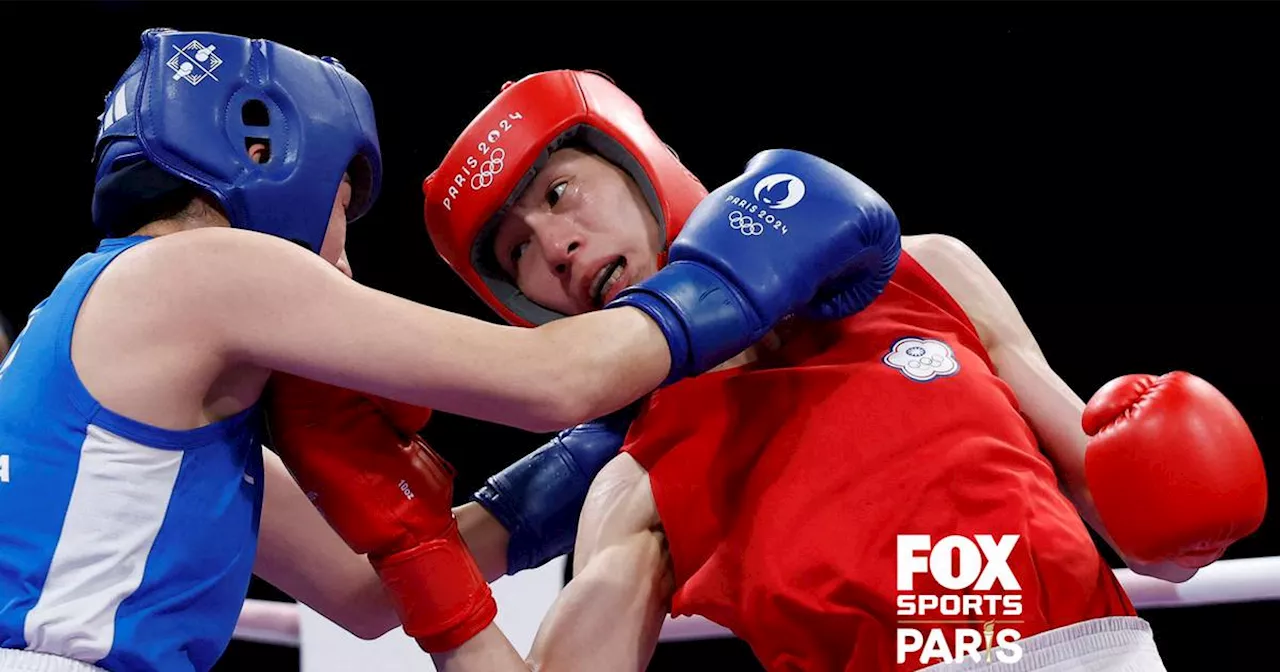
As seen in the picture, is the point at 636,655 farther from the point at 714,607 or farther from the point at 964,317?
the point at 964,317

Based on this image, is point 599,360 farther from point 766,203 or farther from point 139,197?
point 139,197

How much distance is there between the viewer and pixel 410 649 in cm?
302

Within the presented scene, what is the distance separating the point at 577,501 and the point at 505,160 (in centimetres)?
59

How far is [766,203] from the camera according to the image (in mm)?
1743

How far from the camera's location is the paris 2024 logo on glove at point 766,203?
170cm

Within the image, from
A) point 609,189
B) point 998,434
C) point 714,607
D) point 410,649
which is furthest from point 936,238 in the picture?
point 410,649

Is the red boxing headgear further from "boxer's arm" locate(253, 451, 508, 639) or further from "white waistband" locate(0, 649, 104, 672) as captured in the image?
"white waistband" locate(0, 649, 104, 672)

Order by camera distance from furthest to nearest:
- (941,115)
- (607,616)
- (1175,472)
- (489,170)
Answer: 1. (941,115)
2. (489,170)
3. (607,616)
4. (1175,472)

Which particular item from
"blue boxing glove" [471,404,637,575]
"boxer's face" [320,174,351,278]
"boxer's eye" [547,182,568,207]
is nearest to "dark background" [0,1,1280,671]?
"blue boxing glove" [471,404,637,575]

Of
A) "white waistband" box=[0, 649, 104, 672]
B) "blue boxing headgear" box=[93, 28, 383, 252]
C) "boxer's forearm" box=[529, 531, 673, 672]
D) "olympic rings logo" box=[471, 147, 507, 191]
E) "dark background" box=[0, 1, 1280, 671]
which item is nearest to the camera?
"white waistband" box=[0, 649, 104, 672]

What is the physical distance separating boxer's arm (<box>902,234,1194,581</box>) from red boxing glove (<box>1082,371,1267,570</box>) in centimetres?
16

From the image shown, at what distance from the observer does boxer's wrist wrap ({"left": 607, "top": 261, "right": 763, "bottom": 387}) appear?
1.61 metres

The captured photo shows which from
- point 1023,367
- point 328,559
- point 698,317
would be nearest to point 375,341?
point 698,317

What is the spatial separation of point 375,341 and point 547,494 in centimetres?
67
